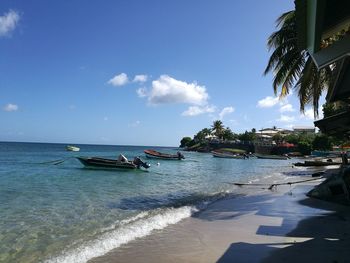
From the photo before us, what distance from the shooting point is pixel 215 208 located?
13844 millimetres

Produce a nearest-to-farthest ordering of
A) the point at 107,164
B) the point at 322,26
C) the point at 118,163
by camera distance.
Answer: the point at 322,26, the point at 118,163, the point at 107,164

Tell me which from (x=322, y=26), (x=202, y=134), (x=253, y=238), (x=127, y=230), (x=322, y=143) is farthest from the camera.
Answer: (x=202, y=134)

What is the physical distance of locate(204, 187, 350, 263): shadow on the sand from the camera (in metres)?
6.81

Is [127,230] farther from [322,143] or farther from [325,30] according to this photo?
[322,143]

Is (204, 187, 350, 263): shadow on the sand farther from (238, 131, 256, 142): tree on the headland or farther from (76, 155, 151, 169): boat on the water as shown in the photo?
(238, 131, 256, 142): tree on the headland

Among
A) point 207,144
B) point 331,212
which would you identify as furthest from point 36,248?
point 207,144

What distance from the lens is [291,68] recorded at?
54.2 ft

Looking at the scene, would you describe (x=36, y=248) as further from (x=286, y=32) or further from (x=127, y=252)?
(x=286, y=32)

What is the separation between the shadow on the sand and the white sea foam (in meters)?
1.19

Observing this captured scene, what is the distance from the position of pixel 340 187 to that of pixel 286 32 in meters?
8.73

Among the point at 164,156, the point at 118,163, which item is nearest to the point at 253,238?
the point at 118,163

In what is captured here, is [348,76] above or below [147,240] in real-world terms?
above

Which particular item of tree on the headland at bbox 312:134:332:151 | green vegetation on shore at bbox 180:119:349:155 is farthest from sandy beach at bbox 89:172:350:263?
tree on the headland at bbox 312:134:332:151

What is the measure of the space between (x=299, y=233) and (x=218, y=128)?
12083 centimetres
